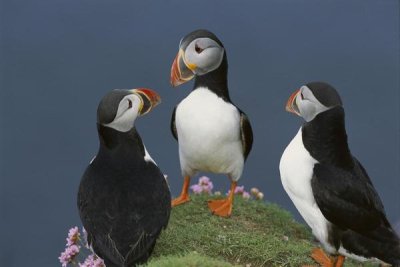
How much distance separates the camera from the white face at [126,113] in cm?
538

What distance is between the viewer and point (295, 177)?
17.6 ft

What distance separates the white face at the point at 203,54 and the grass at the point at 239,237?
47.3 inches

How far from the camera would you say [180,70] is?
6.12 m

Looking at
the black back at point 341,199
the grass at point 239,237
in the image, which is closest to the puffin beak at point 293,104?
the black back at point 341,199

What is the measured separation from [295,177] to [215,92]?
115cm

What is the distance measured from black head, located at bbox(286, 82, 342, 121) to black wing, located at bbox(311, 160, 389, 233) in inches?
14.2

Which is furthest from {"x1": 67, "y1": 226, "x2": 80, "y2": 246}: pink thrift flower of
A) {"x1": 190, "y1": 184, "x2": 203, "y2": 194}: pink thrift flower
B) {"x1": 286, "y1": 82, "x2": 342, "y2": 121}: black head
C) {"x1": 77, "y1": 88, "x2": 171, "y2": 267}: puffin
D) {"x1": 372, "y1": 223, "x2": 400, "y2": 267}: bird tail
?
{"x1": 372, "y1": 223, "x2": 400, "y2": 267}: bird tail

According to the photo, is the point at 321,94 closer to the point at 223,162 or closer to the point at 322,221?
the point at 322,221

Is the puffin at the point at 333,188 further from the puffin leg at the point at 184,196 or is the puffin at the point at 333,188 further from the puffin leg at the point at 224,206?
the puffin leg at the point at 184,196

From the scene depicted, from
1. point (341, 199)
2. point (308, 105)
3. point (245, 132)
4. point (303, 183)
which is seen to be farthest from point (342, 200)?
point (245, 132)

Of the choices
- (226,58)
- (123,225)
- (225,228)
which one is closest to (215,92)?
(226,58)

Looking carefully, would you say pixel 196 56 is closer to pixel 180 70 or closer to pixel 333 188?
pixel 180 70

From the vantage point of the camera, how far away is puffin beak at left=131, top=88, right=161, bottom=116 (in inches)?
219

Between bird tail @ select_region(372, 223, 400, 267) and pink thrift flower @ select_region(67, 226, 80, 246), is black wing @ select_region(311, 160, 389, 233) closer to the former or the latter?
bird tail @ select_region(372, 223, 400, 267)
